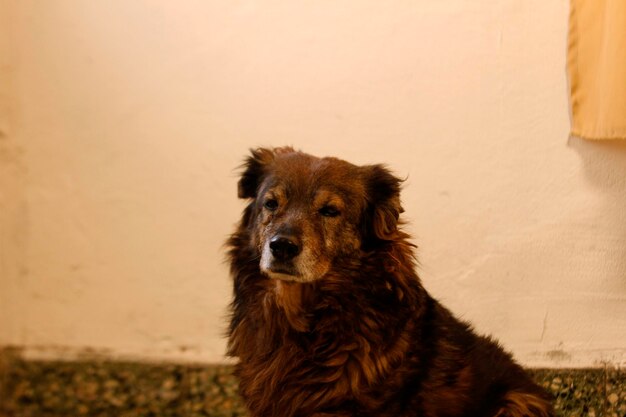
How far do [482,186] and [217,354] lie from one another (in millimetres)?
1274

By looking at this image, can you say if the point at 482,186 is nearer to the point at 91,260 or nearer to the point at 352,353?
the point at 352,353

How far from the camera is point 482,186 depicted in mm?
2553

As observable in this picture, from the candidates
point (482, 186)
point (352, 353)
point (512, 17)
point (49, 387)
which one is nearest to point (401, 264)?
point (352, 353)

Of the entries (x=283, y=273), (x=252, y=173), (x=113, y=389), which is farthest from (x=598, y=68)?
(x=113, y=389)

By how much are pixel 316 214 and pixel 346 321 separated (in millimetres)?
320

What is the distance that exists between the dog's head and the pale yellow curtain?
90cm

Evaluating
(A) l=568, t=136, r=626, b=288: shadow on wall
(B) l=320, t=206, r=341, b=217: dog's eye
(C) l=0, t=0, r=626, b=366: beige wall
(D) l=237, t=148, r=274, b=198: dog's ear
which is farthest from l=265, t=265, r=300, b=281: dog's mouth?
(A) l=568, t=136, r=626, b=288: shadow on wall

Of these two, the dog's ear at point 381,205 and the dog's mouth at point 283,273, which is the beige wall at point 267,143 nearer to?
the dog's ear at point 381,205

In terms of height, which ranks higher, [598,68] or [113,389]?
[598,68]

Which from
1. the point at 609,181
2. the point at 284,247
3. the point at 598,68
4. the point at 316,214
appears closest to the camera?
the point at 284,247

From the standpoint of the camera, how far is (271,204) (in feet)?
6.41

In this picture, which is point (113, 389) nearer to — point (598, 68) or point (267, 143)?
point (267, 143)

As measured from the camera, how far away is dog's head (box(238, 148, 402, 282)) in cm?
181

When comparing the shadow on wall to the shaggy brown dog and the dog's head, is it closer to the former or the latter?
the shaggy brown dog
